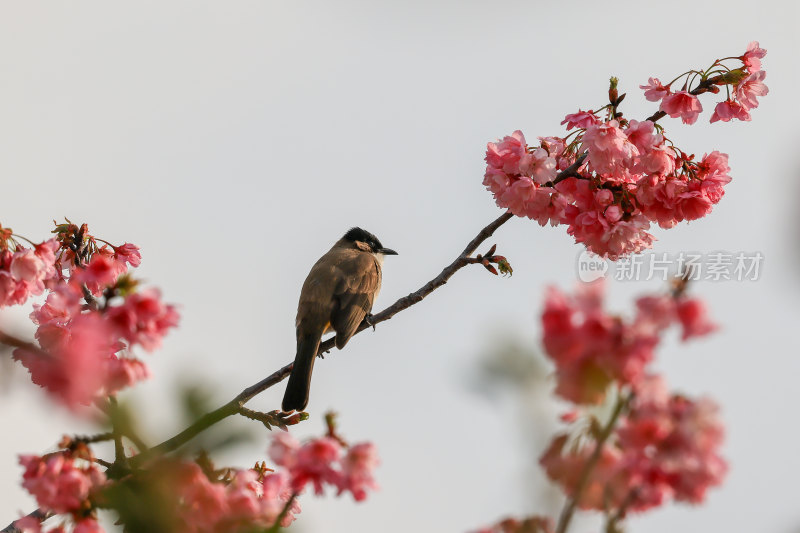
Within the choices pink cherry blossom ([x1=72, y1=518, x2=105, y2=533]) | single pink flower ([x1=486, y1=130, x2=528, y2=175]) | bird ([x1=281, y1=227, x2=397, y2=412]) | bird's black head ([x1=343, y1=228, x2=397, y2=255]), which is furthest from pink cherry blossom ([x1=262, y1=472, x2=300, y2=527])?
bird's black head ([x1=343, y1=228, x2=397, y2=255])

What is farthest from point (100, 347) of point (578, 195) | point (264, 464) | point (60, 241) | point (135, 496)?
point (578, 195)

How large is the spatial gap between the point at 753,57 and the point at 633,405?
367 cm

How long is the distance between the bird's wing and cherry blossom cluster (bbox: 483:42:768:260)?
8.49 ft

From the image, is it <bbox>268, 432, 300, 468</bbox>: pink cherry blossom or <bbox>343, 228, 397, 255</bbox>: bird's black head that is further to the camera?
<bbox>343, 228, 397, 255</bbox>: bird's black head

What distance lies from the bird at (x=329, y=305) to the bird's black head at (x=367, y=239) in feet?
2.75

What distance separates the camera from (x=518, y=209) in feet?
17.7

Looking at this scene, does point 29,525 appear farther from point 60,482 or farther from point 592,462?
point 592,462

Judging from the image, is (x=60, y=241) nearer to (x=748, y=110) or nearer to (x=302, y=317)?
A: (x=302, y=317)

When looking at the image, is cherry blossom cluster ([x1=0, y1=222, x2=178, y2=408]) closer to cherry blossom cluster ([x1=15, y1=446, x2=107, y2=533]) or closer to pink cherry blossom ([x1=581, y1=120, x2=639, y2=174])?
cherry blossom cluster ([x1=15, y1=446, x2=107, y2=533])

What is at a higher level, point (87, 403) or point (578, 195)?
point (578, 195)

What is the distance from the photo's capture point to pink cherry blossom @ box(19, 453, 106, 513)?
9.43 ft

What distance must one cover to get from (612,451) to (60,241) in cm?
407

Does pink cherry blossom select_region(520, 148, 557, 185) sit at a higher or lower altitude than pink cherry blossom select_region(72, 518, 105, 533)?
higher

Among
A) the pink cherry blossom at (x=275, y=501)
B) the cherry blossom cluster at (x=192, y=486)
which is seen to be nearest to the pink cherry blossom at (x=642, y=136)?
the pink cherry blossom at (x=275, y=501)
